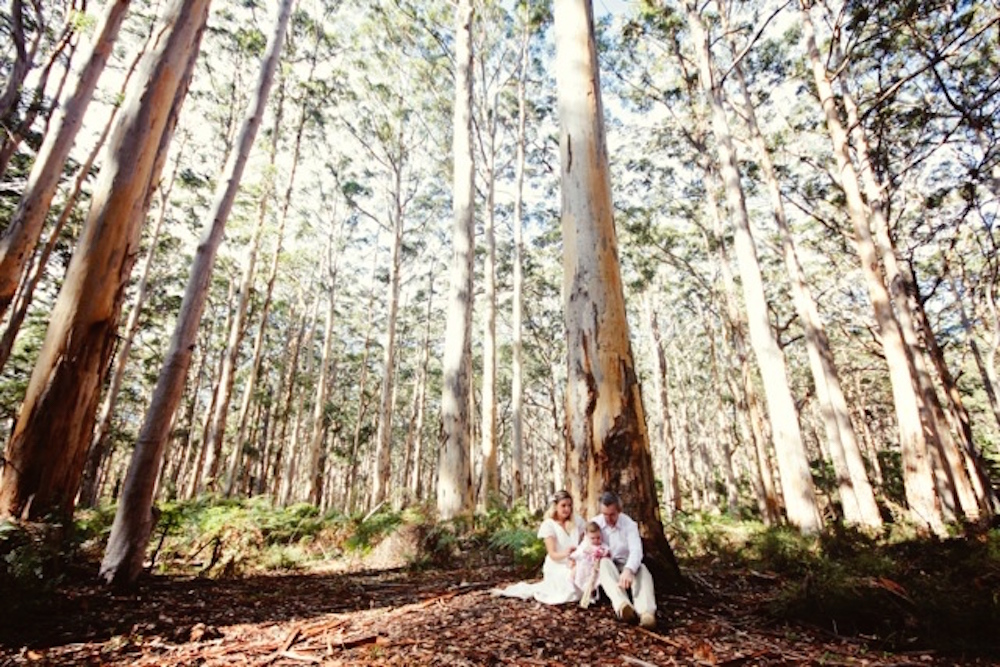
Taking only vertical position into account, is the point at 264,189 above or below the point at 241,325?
above

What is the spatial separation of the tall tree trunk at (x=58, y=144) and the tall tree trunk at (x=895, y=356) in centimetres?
1225

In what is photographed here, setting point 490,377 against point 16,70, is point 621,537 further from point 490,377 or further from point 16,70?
point 16,70

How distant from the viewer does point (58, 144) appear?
6930 mm

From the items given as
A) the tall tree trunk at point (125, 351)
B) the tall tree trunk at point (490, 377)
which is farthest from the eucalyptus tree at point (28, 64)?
the tall tree trunk at point (490, 377)

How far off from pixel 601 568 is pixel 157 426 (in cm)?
373

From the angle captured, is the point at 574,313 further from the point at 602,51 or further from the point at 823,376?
the point at 602,51

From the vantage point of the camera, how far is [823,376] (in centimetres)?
994

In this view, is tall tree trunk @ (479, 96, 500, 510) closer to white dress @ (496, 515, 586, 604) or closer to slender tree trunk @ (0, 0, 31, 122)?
white dress @ (496, 515, 586, 604)

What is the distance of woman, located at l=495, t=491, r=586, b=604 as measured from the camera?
3426mm

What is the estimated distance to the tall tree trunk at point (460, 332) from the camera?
8.01 m

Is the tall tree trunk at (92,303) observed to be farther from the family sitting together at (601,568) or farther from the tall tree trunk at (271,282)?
the tall tree trunk at (271,282)

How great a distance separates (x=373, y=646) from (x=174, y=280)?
2156 centimetres

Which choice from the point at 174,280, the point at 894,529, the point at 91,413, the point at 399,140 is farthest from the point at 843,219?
the point at 174,280

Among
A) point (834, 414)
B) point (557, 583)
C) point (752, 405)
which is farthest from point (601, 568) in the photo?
point (752, 405)
